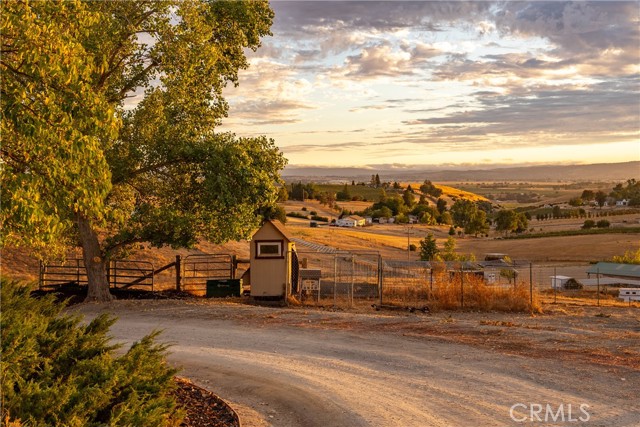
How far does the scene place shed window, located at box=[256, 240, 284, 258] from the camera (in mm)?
29031

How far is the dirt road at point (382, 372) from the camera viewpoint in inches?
471

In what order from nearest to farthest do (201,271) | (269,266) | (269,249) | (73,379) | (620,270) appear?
(73,379) → (269,266) → (269,249) → (201,271) → (620,270)

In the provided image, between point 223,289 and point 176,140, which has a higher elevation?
point 176,140

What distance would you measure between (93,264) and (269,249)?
7.60m

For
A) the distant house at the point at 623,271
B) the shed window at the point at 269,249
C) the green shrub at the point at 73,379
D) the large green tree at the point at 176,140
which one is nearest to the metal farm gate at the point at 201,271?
the shed window at the point at 269,249

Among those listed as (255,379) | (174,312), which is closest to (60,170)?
(255,379)

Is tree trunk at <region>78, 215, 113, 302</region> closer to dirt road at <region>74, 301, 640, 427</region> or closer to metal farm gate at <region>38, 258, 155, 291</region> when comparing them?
metal farm gate at <region>38, 258, 155, 291</region>

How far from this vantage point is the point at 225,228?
26781 mm

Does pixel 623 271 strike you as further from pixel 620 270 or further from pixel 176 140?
pixel 176 140

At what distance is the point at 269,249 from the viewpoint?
2914 cm

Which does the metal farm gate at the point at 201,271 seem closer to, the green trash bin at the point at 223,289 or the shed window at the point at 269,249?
the green trash bin at the point at 223,289

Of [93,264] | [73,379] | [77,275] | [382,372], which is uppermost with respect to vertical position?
[73,379]

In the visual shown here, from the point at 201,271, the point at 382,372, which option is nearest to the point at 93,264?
the point at 201,271

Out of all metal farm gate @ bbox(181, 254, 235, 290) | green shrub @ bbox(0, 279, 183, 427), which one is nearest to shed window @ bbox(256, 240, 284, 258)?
metal farm gate @ bbox(181, 254, 235, 290)
